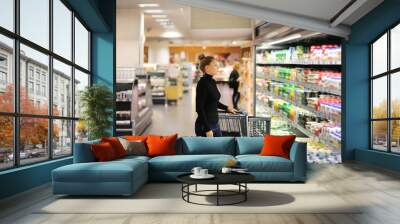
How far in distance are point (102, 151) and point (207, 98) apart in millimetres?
1633

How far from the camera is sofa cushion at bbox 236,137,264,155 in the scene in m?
7.40

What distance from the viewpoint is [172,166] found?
668 cm

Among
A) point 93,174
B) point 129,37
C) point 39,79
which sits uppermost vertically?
point 129,37

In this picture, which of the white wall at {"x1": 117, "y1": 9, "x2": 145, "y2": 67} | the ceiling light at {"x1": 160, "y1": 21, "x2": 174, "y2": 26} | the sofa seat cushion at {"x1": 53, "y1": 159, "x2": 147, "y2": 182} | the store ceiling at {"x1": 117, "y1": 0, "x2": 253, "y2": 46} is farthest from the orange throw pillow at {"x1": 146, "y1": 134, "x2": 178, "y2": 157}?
the ceiling light at {"x1": 160, "y1": 21, "x2": 174, "y2": 26}

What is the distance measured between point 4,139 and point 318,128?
21.9ft

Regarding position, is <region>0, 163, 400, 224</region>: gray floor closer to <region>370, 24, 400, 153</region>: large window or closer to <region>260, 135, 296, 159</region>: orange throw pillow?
<region>260, 135, 296, 159</region>: orange throw pillow

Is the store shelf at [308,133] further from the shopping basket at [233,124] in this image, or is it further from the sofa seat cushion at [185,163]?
the sofa seat cushion at [185,163]

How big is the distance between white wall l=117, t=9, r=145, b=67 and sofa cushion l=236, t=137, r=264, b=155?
25.2 feet

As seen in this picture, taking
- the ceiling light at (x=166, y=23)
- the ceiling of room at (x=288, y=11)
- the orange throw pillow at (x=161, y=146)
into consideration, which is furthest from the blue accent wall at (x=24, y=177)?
the ceiling light at (x=166, y=23)

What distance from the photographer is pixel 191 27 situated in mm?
16234

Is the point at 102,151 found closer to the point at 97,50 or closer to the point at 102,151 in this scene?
the point at 102,151

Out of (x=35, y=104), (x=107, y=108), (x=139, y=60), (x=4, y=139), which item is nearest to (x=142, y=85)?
(x=139, y=60)

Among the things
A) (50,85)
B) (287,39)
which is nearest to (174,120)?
(287,39)

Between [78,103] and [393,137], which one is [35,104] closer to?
[78,103]
